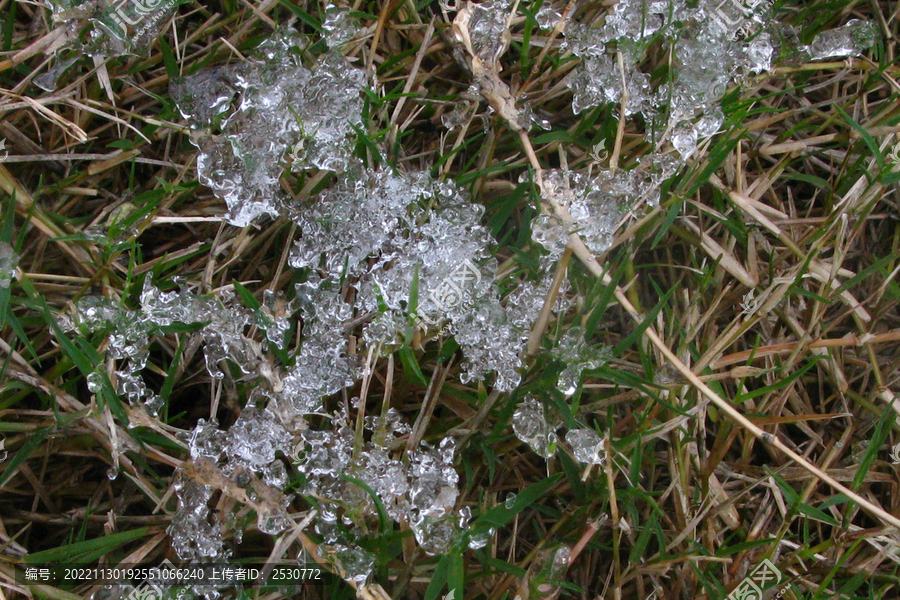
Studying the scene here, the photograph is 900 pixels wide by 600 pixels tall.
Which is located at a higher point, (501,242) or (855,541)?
(501,242)

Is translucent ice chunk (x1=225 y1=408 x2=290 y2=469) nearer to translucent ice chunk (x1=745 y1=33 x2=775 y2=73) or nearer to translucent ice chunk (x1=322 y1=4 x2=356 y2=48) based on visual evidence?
translucent ice chunk (x1=322 y1=4 x2=356 y2=48)

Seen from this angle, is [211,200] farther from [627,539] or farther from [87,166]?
[627,539]

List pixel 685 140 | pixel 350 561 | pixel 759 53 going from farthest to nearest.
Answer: pixel 759 53 < pixel 685 140 < pixel 350 561

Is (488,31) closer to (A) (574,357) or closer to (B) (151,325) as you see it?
(A) (574,357)

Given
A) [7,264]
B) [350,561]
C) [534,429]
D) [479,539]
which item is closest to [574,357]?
[534,429]

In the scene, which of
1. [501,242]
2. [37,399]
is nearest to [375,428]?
[501,242]

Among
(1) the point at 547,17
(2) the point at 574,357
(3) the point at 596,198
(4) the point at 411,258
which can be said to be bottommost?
(2) the point at 574,357

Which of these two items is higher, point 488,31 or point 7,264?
point 488,31
